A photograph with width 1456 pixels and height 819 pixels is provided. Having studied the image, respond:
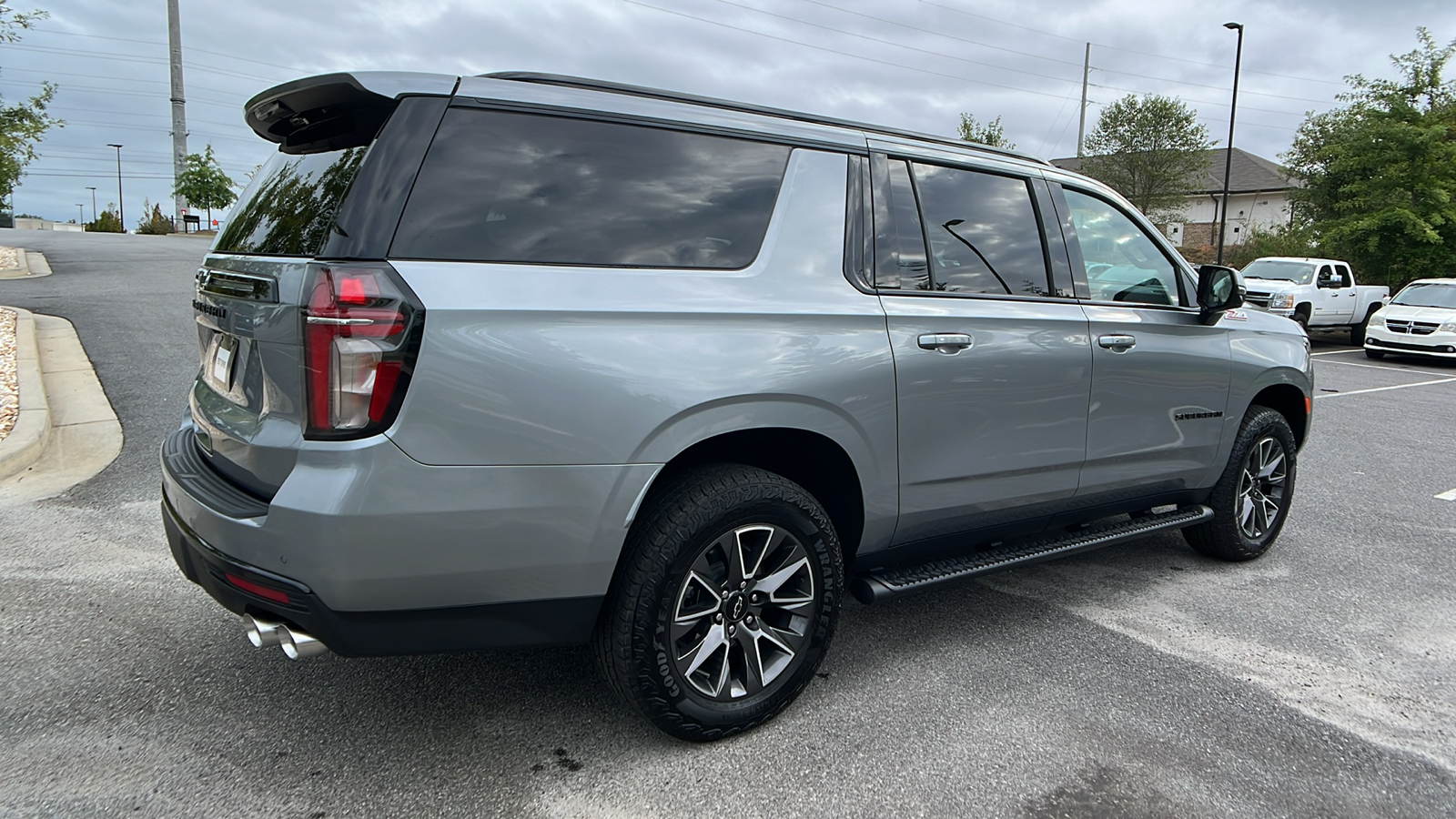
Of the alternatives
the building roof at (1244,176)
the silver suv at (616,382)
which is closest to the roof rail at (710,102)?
the silver suv at (616,382)

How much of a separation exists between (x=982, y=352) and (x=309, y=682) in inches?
100

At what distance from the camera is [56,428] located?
6168 millimetres

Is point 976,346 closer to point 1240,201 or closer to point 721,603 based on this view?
point 721,603

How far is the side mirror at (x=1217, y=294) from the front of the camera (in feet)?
13.6

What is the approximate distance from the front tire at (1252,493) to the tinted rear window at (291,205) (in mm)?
4064

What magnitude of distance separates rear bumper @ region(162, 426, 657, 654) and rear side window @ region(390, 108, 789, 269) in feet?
1.84

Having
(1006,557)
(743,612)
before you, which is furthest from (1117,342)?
(743,612)

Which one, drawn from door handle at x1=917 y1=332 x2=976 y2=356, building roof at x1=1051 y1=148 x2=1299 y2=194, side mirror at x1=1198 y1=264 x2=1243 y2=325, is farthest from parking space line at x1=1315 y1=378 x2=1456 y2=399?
building roof at x1=1051 y1=148 x2=1299 y2=194

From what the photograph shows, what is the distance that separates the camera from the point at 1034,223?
3.70m

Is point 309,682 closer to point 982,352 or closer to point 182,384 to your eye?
point 982,352

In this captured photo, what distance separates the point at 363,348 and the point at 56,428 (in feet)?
17.8

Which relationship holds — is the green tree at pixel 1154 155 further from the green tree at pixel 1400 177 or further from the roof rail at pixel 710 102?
the roof rail at pixel 710 102

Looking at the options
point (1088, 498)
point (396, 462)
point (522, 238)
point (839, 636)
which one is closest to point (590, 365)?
point (522, 238)

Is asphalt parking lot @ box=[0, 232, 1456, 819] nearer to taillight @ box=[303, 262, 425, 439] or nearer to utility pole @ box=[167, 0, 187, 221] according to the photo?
taillight @ box=[303, 262, 425, 439]
